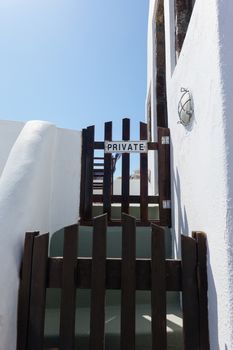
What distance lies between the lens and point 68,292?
1896 millimetres

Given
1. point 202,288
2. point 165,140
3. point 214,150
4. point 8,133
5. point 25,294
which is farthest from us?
point 8,133

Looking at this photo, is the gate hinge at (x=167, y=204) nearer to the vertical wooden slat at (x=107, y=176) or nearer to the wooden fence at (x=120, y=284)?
the vertical wooden slat at (x=107, y=176)

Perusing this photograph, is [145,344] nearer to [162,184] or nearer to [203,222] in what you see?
[203,222]

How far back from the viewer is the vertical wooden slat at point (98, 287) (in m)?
1.84

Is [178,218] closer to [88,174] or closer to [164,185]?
[164,185]

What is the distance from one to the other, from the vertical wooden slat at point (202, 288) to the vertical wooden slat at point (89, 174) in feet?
5.52

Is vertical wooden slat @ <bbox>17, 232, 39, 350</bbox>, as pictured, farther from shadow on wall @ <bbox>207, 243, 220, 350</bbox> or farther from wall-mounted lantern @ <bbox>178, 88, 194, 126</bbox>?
wall-mounted lantern @ <bbox>178, 88, 194, 126</bbox>

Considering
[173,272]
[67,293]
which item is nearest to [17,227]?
[67,293]

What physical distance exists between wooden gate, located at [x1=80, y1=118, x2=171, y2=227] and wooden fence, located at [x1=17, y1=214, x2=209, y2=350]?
135cm

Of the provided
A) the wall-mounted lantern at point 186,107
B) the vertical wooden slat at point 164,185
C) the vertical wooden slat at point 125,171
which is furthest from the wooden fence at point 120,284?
the vertical wooden slat at point 125,171

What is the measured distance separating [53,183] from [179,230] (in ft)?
4.63

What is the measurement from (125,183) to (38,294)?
1.79 metres

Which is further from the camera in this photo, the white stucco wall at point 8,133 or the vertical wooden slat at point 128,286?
the white stucco wall at point 8,133

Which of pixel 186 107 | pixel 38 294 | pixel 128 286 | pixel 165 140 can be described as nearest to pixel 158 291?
Answer: pixel 128 286
